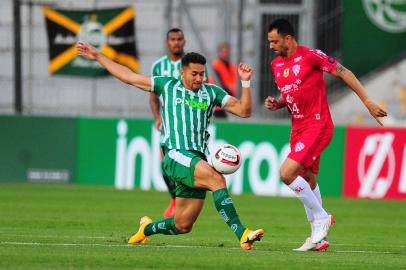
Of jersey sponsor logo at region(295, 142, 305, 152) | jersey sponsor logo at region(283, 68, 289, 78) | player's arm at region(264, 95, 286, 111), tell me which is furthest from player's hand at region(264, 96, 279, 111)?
jersey sponsor logo at region(295, 142, 305, 152)

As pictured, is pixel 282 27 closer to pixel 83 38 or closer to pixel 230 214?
pixel 230 214

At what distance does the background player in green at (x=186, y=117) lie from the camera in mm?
11594

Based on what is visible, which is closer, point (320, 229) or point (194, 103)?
point (194, 103)

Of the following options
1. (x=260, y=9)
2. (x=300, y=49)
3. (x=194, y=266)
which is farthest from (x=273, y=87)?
(x=194, y=266)

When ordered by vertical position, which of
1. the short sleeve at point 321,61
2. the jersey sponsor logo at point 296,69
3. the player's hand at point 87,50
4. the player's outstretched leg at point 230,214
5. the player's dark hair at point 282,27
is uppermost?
the player's dark hair at point 282,27

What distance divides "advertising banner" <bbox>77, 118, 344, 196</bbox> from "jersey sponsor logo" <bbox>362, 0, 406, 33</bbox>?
3.96 meters

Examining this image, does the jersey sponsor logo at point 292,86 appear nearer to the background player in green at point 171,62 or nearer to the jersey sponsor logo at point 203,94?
the jersey sponsor logo at point 203,94

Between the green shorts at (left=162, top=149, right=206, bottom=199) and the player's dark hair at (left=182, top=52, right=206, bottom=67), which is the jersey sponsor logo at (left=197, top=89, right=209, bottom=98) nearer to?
the player's dark hair at (left=182, top=52, right=206, bottom=67)

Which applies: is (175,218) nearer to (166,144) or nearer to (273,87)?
(166,144)

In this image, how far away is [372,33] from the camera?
79.1 feet

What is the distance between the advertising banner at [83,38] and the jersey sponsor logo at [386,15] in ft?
16.0

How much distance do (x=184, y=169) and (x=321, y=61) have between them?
202cm

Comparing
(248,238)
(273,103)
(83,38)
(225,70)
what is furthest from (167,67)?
(83,38)

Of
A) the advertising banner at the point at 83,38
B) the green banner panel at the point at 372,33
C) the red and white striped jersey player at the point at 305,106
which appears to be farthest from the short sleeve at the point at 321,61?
the green banner panel at the point at 372,33
